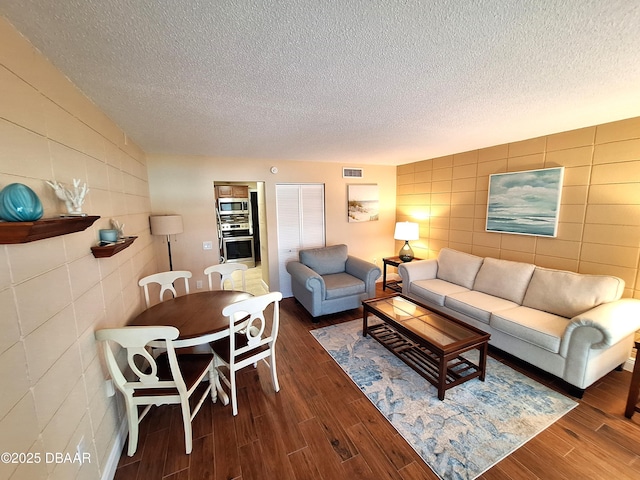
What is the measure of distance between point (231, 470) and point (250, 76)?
243cm

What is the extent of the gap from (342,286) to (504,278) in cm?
199

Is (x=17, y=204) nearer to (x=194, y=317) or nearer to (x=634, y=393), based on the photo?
(x=194, y=317)

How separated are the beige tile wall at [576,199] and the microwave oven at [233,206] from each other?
4439 mm

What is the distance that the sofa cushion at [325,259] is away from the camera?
3930 millimetres

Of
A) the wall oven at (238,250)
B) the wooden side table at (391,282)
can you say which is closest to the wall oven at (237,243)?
the wall oven at (238,250)

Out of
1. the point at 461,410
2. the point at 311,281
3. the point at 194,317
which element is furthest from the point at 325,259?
the point at 461,410

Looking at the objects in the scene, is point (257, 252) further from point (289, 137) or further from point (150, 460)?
point (150, 460)

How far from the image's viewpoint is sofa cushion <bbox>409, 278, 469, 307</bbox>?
3184 millimetres

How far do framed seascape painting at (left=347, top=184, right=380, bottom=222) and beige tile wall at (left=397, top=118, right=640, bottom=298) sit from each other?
4.38 feet

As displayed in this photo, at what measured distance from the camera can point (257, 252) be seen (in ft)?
21.7

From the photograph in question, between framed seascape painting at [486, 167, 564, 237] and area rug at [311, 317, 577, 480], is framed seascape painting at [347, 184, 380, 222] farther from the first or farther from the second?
area rug at [311, 317, 577, 480]

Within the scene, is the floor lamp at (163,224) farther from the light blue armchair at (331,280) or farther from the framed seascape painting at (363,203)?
the framed seascape painting at (363,203)

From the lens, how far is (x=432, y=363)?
2.39 metres

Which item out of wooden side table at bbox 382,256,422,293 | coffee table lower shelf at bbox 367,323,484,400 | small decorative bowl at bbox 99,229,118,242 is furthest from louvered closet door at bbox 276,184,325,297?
small decorative bowl at bbox 99,229,118,242
